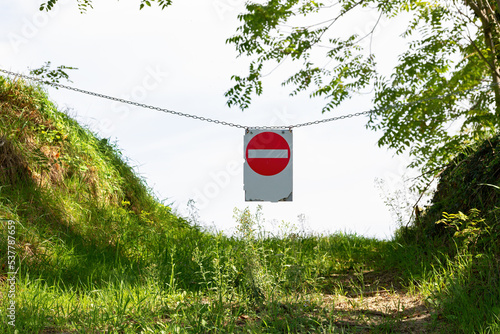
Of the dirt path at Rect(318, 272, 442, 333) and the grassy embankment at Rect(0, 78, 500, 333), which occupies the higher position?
the grassy embankment at Rect(0, 78, 500, 333)

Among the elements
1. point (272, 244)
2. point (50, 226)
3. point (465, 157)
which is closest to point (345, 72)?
point (465, 157)

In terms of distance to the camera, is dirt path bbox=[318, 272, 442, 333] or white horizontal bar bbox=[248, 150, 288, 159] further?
white horizontal bar bbox=[248, 150, 288, 159]

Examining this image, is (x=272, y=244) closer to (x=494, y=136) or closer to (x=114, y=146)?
(x=494, y=136)

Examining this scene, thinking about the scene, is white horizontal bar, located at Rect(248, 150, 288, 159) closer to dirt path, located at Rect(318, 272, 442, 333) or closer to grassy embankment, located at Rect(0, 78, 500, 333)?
grassy embankment, located at Rect(0, 78, 500, 333)

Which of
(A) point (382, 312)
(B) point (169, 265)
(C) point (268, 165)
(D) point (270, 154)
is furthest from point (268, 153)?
(A) point (382, 312)

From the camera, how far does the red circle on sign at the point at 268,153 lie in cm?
638

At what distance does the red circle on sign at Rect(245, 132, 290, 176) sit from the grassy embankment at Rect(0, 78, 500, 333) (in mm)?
956

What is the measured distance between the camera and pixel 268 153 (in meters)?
6.45

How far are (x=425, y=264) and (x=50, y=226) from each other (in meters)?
5.28

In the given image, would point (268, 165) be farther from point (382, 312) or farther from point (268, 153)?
point (382, 312)

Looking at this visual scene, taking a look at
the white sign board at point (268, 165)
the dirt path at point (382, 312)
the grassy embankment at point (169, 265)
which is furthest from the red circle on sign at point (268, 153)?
the dirt path at point (382, 312)

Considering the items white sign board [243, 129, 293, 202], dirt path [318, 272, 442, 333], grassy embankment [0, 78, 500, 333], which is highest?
white sign board [243, 129, 293, 202]

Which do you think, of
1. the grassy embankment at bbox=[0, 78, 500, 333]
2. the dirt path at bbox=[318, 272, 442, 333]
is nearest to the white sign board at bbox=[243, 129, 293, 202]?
the grassy embankment at bbox=[0, 78, 500, 333]

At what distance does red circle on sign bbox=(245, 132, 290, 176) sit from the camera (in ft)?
20.9
